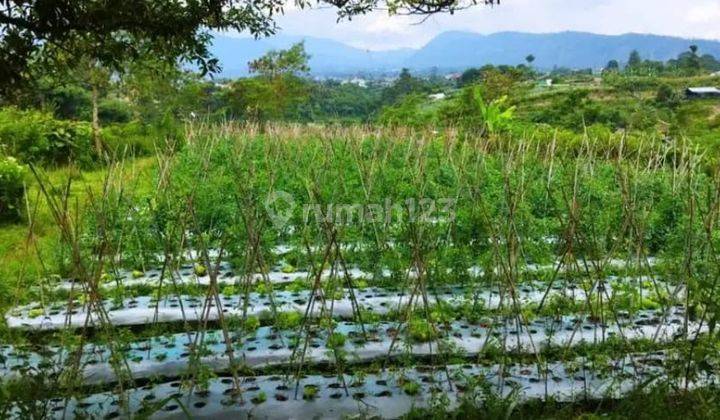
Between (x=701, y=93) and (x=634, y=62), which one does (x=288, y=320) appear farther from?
(x=634, y=62)

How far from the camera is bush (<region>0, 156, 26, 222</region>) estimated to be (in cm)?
623

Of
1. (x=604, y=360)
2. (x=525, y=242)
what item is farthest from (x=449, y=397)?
(x=525, y=242)

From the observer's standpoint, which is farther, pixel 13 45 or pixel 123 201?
pixel 123 201

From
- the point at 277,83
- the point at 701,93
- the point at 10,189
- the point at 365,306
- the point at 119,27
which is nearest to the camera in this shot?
the point at 119,27

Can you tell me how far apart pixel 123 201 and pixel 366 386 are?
312cm

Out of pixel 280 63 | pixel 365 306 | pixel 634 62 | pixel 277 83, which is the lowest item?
pixel 365 306

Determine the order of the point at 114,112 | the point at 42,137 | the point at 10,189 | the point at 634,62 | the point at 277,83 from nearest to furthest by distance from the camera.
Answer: the point at 10,189 < the point at 42,137 < the point at 277,83 < the point at 114,112 < the point at 634,62

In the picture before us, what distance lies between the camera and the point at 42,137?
9188 mm

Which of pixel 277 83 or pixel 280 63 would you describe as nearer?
pixel 277 83

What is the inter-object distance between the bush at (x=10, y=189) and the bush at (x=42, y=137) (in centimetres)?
193

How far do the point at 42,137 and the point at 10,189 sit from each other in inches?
122

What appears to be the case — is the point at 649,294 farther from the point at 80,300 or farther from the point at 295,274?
the point at 80,300

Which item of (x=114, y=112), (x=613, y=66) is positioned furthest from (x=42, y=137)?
(x=613, y=66)

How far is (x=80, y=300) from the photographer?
4.45m
